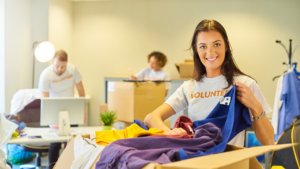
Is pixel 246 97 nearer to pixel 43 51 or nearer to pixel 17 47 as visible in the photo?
pixel 43 51

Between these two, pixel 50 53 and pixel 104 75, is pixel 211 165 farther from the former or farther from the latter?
pixel 104 75

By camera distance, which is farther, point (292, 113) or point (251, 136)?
point (251, 136)

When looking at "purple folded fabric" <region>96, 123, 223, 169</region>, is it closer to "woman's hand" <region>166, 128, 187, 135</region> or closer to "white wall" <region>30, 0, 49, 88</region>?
"woman's hand" <region>166, 128, 187, 135</region>

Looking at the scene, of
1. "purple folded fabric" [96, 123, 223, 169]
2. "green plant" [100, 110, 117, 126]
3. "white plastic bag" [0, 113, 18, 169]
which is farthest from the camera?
"green plant" [100, 110, 117, 126]

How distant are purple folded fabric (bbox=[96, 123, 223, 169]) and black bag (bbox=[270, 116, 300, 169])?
78 centimetres

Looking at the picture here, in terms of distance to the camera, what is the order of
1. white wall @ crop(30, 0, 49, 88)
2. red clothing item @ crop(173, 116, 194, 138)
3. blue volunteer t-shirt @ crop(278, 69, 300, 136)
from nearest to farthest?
red clothing item @ crop(173, 116, 194, 138) → blue volunteer t-shirt @ crop(278, 69, 300, 136) → white wall @ crop(30, 0, 49, 88)

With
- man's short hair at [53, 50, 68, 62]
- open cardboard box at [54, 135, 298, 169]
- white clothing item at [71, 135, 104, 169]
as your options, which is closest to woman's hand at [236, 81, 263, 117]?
open cardboard box at [54, 135, 298, 169]

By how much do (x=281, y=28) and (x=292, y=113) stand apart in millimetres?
2508

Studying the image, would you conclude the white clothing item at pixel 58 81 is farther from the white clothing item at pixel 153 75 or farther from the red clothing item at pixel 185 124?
the red clothing item at pixel 185 124

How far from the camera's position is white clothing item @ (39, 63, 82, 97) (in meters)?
3.67

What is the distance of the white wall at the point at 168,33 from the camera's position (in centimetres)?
539

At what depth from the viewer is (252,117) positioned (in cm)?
105

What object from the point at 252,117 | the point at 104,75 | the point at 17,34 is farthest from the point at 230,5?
the point at 252,117

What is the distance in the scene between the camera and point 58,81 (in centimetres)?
378
